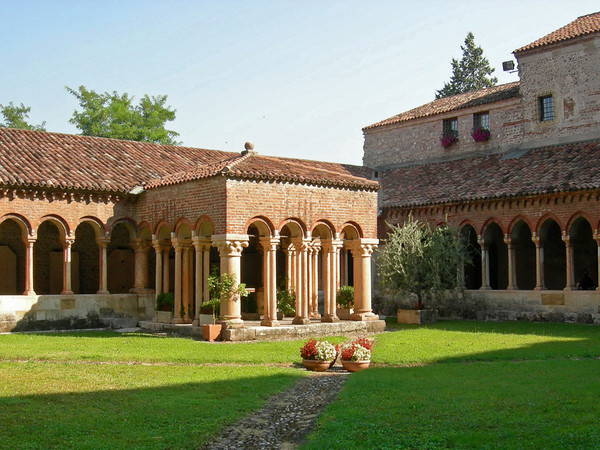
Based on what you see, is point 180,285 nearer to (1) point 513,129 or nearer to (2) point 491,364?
(2) point 491,364

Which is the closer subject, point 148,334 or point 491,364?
point 491,364

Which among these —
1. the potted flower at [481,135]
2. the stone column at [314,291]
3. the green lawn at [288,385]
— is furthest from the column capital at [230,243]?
the potted flower at [481,135]

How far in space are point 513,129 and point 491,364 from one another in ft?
60.6

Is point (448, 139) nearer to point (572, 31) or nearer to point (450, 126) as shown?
point (450, 126)

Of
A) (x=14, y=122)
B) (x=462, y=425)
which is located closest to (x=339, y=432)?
(x=462, y=425)

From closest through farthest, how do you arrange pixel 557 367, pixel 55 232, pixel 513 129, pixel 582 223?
1. pixel 557 367
2. pixel 55 232
3. pixel 582 223
4. pixel 513 129

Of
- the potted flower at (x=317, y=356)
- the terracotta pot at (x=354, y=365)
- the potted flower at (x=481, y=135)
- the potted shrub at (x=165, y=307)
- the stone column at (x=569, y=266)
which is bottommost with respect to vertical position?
the terracotta pot at (x=354, y=365)

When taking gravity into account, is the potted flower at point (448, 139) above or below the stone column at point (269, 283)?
above

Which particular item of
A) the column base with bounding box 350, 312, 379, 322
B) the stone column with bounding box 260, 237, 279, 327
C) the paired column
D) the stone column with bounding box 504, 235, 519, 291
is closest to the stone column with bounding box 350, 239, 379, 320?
the column base with bounding box 350, 312, 379, 322

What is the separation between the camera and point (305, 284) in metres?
23.2

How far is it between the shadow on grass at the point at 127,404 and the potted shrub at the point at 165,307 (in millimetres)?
8124

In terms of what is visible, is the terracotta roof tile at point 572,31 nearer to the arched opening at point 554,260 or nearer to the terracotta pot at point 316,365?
the arched opening at point 554,260

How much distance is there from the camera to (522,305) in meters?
27.2

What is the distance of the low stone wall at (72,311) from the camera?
23094mm
